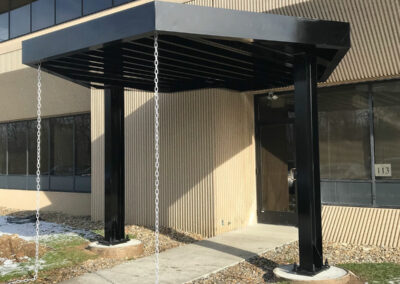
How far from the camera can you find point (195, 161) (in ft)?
31.6

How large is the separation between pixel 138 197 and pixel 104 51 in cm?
546

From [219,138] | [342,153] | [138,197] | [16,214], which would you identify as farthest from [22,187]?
[342,153]

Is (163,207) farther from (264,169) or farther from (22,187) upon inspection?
(22,187)

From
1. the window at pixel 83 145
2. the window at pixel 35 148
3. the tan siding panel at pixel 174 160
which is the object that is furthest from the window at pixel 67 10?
the tan siding panel at pixel 174 160

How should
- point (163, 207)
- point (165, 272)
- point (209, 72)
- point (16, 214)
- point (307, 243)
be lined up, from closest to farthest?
point (307, 243)
point (165, 272)
point (209, 72)
point (163, 207)
point (16, 214)

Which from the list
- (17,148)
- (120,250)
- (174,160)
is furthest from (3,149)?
(120,250)

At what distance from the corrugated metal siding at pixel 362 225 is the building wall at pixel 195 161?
6.95 feet

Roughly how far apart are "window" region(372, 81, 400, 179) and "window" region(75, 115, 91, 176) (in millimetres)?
8476

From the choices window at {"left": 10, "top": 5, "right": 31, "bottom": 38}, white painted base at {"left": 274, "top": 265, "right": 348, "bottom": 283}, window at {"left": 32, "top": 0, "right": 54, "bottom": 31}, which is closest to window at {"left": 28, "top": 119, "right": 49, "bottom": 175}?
window at {"left": 32, "top": 0, "right": 54, "bottom": 31}

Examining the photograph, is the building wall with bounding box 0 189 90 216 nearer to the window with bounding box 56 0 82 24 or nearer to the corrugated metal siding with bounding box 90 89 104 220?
the corrugated metal siding with bounding box 90 89 104 220

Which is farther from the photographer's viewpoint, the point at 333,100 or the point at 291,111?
the point at 291,111

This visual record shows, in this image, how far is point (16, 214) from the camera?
13.6 m

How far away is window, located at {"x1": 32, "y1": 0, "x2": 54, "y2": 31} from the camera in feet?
47.4

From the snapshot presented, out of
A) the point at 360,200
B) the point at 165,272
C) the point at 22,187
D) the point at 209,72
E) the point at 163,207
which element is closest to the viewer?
the point at 165,272
